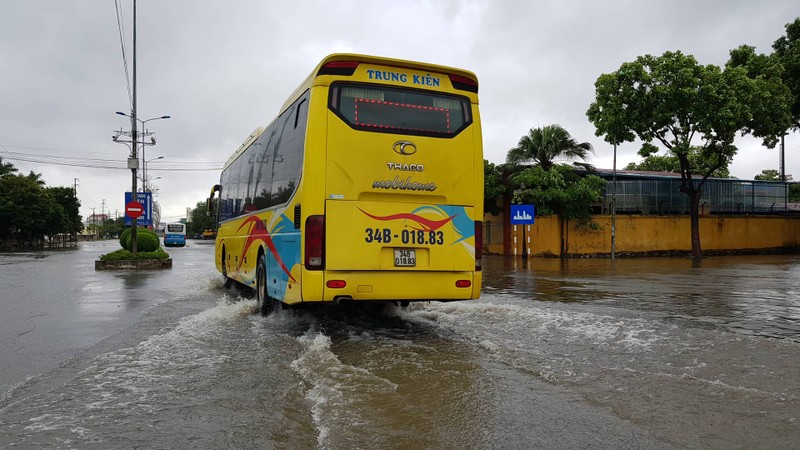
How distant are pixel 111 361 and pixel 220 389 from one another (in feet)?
5.97

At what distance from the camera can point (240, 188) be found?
11.9 m

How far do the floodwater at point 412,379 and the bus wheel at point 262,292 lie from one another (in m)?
0.21

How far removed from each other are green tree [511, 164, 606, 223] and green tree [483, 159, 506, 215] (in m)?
0.87

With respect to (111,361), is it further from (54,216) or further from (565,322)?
(54,216)

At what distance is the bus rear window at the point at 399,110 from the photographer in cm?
708

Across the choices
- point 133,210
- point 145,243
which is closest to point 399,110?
point 133,210

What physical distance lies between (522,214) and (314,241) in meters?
22.5

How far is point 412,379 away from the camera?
17.4 feet

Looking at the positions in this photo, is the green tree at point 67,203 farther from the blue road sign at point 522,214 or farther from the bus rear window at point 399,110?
the bus rear window at point 399,110

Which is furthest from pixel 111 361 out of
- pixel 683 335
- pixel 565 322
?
pixel 683 335

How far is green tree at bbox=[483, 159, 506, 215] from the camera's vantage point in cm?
3019

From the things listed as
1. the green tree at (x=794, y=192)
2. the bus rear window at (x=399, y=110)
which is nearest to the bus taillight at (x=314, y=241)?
the bus rear window at (x=399, y=110)

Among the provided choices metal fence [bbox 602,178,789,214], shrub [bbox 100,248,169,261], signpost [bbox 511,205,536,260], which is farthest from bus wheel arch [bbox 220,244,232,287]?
metal fence [bbox 602,178,789,214]

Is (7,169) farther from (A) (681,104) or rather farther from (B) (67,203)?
(A) (681,104)
